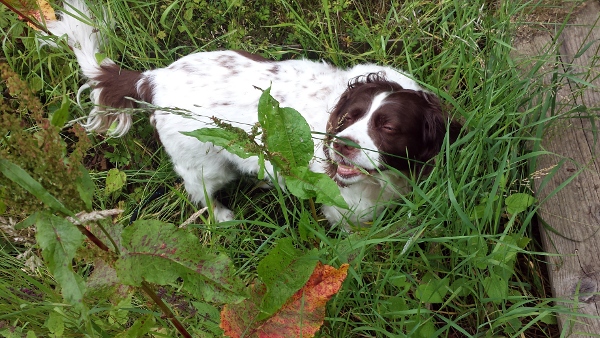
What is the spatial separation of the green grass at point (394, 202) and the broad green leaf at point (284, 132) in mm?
472

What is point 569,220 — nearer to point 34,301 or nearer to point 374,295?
point 374,295

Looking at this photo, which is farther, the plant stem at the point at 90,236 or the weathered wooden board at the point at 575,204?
the weathered wooden board at the point at 575,204

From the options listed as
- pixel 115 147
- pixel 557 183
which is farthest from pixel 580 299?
pixel 115 147

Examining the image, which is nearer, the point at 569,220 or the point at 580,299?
the point at 580,299

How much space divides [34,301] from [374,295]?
159 centimetres

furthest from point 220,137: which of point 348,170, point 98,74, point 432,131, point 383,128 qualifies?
point 98,74

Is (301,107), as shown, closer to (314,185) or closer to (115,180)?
(314,185)

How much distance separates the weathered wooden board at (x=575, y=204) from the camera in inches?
92.2

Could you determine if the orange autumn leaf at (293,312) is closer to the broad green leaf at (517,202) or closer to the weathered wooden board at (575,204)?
the broad green leaf at (517,202)

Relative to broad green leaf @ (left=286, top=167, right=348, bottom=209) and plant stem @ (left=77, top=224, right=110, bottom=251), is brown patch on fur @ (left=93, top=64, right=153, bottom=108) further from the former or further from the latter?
plant stem @ (left=77, top=224, right=110, bottom=251)

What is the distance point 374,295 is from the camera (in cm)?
249

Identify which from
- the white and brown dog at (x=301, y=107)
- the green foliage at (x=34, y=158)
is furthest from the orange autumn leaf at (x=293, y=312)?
the green foliage at (x=34, y=158)

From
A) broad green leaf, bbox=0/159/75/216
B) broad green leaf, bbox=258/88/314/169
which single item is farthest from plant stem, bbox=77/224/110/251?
broad green leaf, bbox=258/88/314/169

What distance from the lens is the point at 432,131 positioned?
270 centimetres
